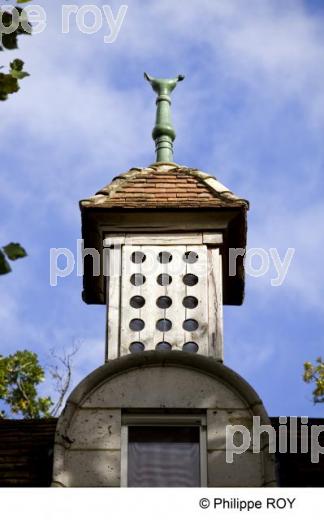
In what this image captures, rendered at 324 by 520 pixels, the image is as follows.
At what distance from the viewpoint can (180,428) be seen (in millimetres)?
13875

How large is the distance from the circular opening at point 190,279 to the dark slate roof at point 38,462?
5.23ft

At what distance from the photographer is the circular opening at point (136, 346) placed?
599 inches

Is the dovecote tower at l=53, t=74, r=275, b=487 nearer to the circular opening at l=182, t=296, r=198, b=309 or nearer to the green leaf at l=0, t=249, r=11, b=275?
the circular opening at l=182, t=296, r=198, b=309

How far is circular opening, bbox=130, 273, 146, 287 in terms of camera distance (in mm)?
15711

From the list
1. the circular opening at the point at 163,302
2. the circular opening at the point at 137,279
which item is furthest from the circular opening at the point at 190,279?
the circular opening at the point at 137,279

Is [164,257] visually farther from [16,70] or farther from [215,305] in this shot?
[16,70]

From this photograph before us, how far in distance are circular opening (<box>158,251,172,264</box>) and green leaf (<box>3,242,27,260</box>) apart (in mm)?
6140

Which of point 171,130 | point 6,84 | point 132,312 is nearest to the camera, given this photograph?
point 6,84

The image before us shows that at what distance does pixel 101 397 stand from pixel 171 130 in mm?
5073

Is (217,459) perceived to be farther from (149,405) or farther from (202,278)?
(202,278)
